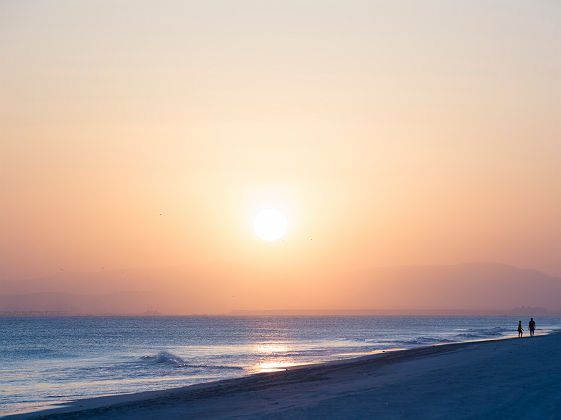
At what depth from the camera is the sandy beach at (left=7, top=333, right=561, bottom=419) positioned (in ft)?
52.8

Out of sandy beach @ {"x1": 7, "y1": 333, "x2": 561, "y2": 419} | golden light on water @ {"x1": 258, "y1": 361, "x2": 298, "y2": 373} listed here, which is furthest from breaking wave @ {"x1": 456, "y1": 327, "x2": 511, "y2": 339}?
sandy beach @ {"x1": 7, "y1": 333, "x2": 561, "y2": 419}

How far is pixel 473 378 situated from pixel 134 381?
66.9 ft

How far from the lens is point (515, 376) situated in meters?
21.4

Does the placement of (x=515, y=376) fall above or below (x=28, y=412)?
above

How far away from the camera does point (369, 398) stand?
59.9 ft

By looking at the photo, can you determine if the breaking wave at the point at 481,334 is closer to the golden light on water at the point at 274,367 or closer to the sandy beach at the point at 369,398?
the golden light on water at the point at 274,367

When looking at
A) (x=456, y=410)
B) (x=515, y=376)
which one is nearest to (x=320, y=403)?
(x=456, y=410)

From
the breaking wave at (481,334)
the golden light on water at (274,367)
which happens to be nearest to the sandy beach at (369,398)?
the golden light on water at (274,367)

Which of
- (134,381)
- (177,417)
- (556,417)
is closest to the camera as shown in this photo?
(556,417)

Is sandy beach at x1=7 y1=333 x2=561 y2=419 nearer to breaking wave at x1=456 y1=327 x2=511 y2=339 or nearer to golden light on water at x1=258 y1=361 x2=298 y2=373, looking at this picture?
golden light on water at x1=258 y1=361 x2=298 y2=373

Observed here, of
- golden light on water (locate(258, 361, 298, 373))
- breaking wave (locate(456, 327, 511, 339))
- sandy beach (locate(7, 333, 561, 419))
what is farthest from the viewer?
breaking wave (locate(456, 327, 511, 339))

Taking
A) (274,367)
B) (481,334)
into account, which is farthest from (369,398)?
(481,334)

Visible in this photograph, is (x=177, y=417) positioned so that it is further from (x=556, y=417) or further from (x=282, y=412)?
(x=556, y=417)

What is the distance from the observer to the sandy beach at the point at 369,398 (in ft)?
52.8
